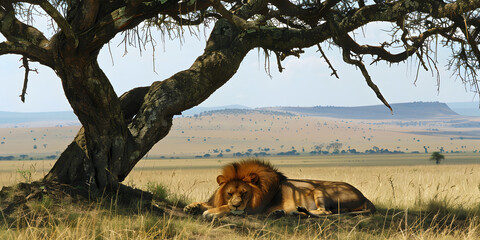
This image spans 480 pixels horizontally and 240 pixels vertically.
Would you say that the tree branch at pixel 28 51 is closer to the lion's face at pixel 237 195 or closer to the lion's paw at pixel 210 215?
the lion's paw at pixel 210 215

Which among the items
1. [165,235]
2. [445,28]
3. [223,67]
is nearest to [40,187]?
[165,235]

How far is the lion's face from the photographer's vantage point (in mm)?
8406

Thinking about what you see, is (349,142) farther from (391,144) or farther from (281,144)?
(281,144)

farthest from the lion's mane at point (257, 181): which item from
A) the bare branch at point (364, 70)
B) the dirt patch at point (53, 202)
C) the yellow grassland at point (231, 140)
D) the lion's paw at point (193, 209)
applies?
the yellow grassland at point (231, 140)

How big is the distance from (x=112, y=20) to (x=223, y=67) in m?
2.61

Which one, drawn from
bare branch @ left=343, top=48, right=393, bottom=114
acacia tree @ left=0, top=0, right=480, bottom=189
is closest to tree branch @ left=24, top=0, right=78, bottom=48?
acacia tree @ left=0, top=0, right=480, bottom=189

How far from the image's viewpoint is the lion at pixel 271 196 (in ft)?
28.1

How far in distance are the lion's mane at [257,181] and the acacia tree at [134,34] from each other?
1.42 m

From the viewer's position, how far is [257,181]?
8.71 meters

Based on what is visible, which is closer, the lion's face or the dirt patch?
the dirt patch

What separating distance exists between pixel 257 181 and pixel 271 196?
1.23 feet

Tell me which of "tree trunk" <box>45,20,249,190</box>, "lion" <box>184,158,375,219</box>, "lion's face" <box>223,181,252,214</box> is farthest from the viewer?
"lion" <box>184,158,375,219</box>

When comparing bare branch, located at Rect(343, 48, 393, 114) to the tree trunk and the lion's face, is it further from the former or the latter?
the lion's face

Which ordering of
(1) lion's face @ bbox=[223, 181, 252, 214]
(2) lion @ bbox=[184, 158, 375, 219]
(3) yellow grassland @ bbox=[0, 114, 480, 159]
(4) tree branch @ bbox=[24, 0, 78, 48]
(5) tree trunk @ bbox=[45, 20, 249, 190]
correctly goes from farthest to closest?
(3) yellow grassland @ bbox=[0, 114, 480, 159]
(2) lion @ bbox=[184, 158, 375, 219]
(1) lion's face @ bbox=[223, 181, 252, 214]
(5) tree trunk @ bbox=[45, 20, 249, 190]
(4) tree branch @ bbox=[24, 0, 78, 48]
